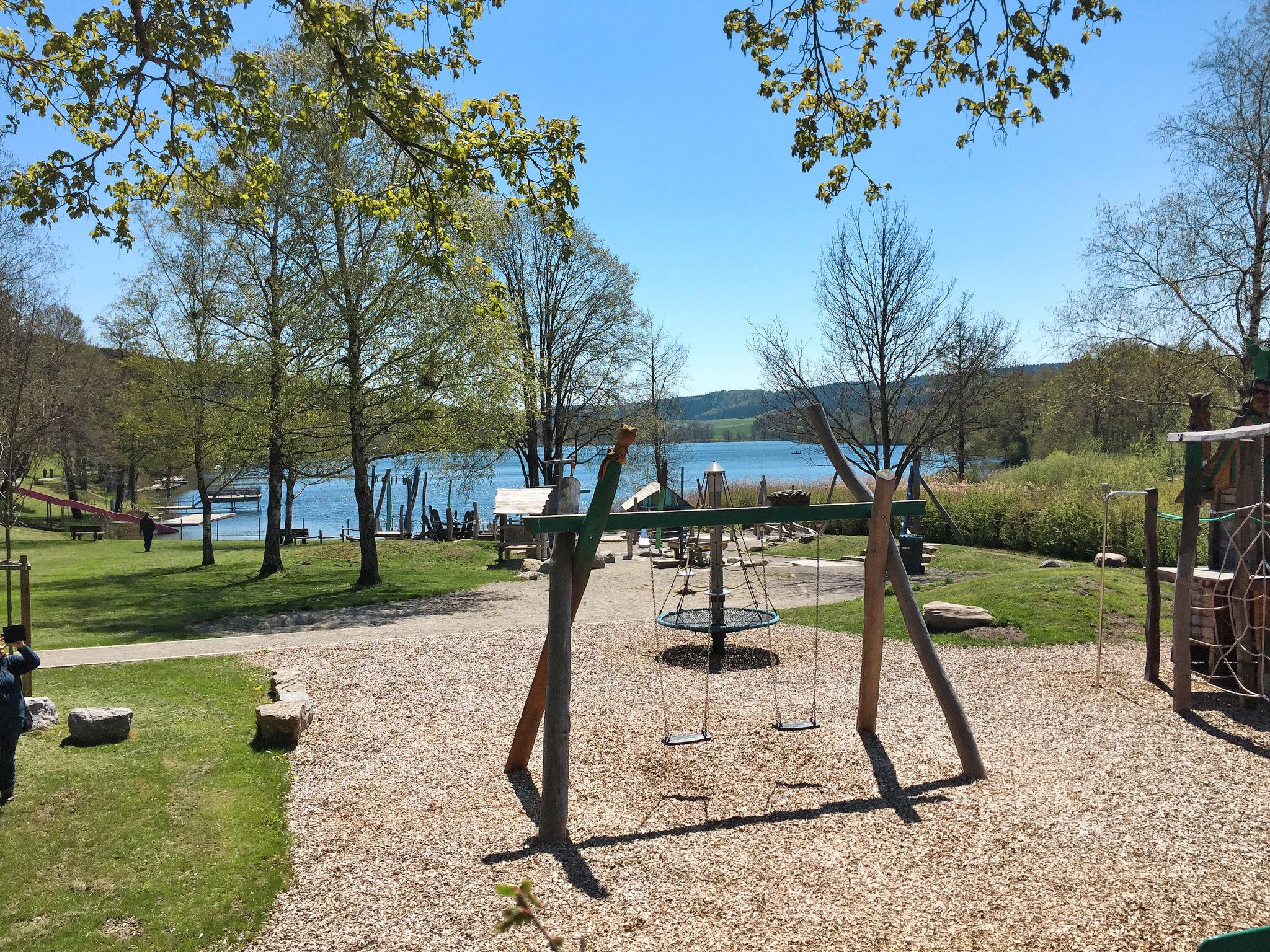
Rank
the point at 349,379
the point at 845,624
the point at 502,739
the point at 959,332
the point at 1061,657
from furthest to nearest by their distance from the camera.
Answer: the point at 959,332, the point at 349,379, the point at 845,624, the point at 1061,657, the point at 502,739

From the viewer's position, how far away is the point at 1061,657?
10852 mm

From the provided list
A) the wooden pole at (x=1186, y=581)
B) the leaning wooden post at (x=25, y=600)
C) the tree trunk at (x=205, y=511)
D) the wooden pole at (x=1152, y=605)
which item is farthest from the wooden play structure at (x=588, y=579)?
the tree trunk at (x=205, y=511)

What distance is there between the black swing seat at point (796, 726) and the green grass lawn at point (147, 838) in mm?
4142

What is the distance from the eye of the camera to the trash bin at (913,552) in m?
18.6

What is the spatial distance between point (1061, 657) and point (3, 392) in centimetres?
2663

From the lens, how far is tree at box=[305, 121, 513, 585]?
17938 millimetres

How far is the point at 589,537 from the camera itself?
6.14 metres

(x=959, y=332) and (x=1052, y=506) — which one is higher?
(x=959, y=332)

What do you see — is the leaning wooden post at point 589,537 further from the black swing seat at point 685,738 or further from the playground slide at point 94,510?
the playground slide at point 94,510

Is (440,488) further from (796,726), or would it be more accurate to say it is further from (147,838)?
(147,838)

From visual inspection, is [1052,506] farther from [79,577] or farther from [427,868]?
[79,577]

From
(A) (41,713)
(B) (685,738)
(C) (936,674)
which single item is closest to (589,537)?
(B) (685,738)

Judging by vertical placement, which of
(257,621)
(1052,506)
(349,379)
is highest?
(349,379)

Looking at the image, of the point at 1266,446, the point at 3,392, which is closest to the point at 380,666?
the point at 1266,446
